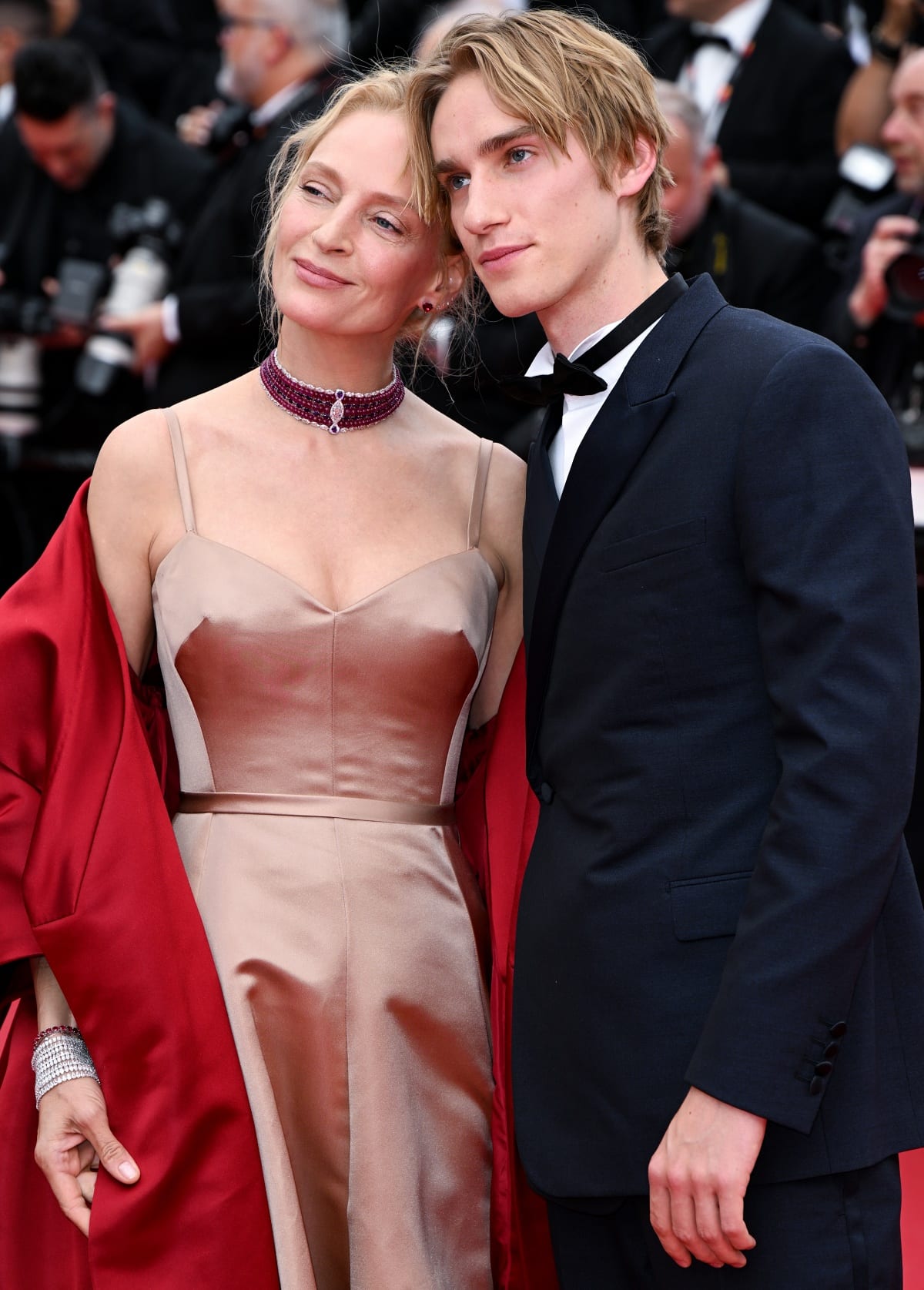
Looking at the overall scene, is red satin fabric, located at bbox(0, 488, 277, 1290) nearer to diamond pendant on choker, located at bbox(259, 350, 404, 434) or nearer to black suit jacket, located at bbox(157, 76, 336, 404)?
diamond pendant on choker, located at bbox(259, 350, 404, 434)

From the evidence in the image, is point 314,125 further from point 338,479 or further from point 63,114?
point 63,114

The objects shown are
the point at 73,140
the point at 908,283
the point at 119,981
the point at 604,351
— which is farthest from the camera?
the point at 73,140

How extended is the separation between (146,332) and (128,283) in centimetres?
22

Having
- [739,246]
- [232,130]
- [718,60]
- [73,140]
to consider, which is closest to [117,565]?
[739,246]

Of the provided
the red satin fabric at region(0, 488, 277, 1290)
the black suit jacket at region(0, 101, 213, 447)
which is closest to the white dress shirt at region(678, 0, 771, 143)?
the black suit jacket at region(0, 101, 213, 447)

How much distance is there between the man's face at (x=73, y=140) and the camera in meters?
4.71

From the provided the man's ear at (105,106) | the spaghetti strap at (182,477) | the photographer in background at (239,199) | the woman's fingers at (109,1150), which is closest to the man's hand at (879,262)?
the photographer in background at (239,199)

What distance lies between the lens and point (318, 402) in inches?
76.9

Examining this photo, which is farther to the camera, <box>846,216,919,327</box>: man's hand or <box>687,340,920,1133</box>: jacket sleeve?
<box>846,216,919,327</box>: man's hand

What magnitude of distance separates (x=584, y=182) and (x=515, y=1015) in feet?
2.89

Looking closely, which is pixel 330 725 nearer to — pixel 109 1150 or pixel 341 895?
pixel 341 895

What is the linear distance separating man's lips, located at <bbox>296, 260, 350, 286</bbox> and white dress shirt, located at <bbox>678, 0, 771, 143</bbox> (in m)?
2.65

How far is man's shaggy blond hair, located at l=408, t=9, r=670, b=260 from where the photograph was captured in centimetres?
165

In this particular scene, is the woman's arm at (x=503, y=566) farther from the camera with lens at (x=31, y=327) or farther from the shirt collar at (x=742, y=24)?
the shirt collar at (x=742, y=24)
